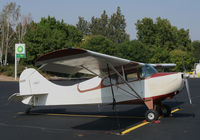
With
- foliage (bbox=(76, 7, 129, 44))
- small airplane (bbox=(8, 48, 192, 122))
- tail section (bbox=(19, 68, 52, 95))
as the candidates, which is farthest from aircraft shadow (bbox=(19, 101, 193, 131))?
foliage (bbox=(76, 7, 129, 44))

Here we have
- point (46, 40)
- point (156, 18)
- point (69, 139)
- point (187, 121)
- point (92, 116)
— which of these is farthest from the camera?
point (156, 18)

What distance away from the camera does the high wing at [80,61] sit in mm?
6719

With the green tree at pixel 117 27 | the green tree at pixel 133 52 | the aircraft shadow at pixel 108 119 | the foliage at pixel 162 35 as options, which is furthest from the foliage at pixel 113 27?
the aircraft shadow at pixel 108 119

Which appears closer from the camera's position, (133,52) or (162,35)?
(133,52)

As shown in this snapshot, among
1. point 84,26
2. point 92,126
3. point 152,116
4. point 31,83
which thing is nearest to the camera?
point 92,126

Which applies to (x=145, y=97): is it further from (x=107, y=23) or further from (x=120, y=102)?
(x=107, y=23)

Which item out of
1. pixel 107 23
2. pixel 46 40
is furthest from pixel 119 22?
pixel 46 40

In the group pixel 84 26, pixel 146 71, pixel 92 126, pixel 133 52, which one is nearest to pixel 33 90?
pixel 92 126

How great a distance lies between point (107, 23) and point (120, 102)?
96802 mm

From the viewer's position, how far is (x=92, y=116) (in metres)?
10.2

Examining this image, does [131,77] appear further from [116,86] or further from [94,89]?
[94,89]

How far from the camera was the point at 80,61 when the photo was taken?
25.5 ft

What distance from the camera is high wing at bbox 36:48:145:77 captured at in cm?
672

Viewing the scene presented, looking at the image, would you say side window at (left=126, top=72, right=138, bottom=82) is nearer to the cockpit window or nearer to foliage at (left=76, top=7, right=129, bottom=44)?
the cockpit window
